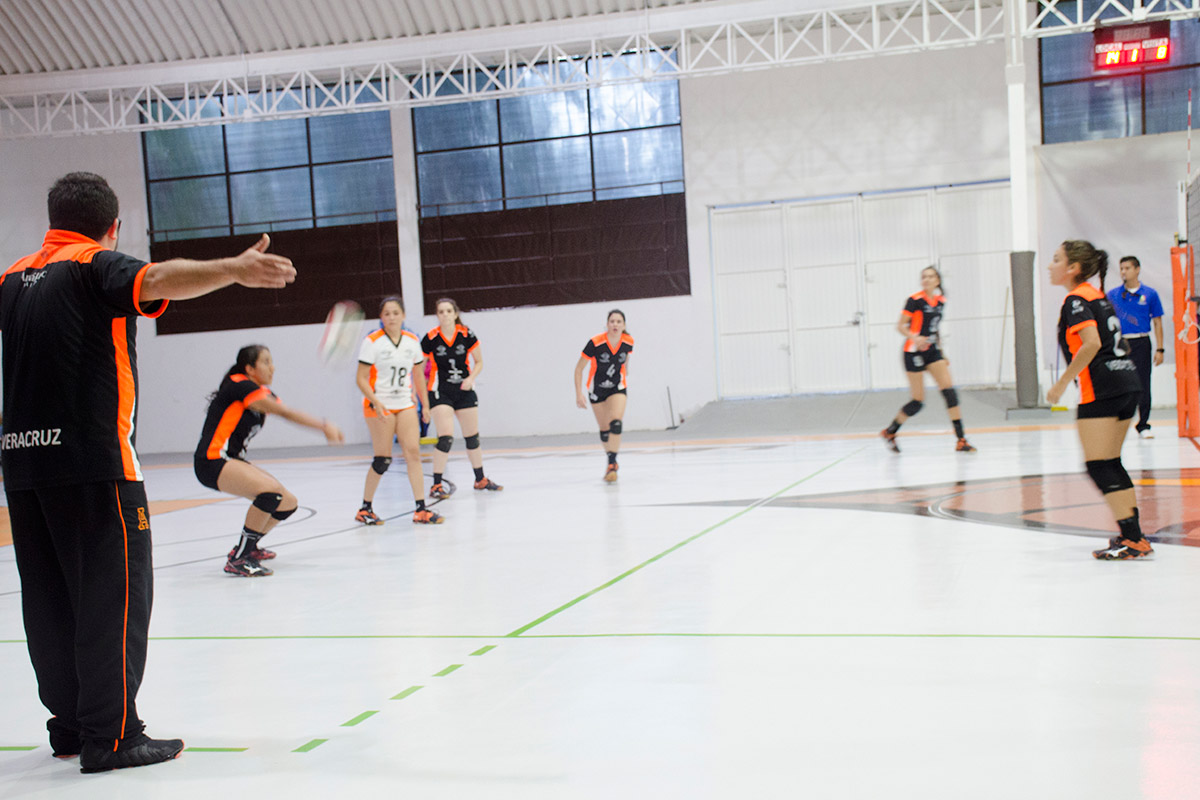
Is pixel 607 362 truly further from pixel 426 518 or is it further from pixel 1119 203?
pixel 1119 203

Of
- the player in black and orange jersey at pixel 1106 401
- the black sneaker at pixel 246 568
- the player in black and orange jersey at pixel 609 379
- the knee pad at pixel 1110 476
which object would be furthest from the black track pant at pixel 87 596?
the player in black and orange jersey at pixel 609 379

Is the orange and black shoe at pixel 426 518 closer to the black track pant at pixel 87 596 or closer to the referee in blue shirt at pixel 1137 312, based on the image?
the black track pant at pixel 87 596

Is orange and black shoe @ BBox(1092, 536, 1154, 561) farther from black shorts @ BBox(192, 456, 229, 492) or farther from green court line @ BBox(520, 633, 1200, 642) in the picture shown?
black shorts @ BBox(192, 456, 229, 492)

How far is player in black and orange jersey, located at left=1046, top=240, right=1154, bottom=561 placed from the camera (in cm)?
538

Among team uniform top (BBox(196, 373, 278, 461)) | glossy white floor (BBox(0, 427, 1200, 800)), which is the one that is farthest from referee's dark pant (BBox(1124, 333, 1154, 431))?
team uniform top (BBox(196, 373, 278, 461))

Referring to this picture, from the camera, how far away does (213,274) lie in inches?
114

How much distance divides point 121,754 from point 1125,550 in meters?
4.80

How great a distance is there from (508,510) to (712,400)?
12.2m

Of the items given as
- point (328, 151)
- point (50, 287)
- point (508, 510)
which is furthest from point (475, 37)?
point (50, 287)

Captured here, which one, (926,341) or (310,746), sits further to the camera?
(926,341)

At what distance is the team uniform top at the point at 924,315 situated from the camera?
1152 cm

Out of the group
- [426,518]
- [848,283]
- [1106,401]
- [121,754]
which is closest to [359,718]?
[121,754]

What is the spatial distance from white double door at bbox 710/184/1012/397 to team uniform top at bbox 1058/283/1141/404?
1506cm

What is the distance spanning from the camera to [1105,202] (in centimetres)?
1881
